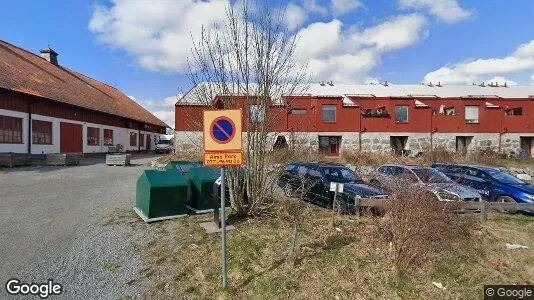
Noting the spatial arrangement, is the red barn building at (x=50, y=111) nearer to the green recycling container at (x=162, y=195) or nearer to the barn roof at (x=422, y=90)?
the green recycling container at (x=162, y=195)

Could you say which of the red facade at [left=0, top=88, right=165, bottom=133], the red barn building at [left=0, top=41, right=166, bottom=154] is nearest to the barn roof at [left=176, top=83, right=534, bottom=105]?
the red facade at [left=0, top=88, right=165, bottom=133]

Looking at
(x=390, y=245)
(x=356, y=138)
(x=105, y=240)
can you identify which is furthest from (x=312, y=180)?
(x=356, y=138)

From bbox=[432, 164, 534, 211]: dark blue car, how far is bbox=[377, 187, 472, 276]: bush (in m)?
6.24

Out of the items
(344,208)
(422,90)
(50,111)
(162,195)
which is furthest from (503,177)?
(50,111)

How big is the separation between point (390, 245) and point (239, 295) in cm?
293

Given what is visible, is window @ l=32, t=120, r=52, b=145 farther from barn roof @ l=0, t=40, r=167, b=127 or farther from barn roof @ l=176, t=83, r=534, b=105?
barn roof @ l=176, t=83, r=534, b=105

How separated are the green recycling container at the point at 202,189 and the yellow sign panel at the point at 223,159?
3.61 meters

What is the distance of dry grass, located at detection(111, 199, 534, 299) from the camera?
4.57m

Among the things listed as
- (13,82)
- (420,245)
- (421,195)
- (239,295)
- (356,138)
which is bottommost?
(239,295)

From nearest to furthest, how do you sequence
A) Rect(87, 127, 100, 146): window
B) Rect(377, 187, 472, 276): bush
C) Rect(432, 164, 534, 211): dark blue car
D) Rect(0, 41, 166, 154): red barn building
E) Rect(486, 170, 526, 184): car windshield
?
Rect(377, 187, 472, 276): bush → Rect(432, 164, 534, 211): dark blue car → Rect(486, 170, 526, 184): car windshield → Rect(0, 41, 166, 154): red barn building → Rect(87, 127, 100, 146): window

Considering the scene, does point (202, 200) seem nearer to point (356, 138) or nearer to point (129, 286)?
point (129, 286)

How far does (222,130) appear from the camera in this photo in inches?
172

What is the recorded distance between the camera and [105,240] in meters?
6.18

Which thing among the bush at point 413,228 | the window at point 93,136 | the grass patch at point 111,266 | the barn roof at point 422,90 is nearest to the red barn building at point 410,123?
the barn roof at point 422,90
